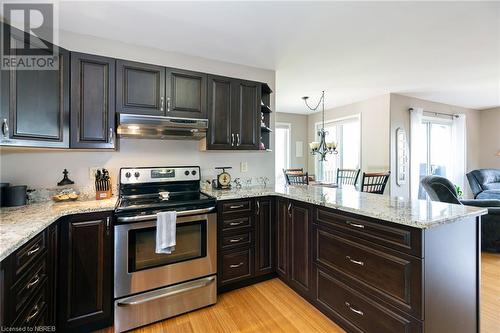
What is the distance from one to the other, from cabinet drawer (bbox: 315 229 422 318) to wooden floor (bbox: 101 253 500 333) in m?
0.50

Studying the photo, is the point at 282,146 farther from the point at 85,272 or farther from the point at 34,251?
the point at 34,251

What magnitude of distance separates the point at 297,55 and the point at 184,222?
2.22 m

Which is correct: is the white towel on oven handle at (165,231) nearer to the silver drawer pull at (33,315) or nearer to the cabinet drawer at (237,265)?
the cabinet drawer at (237,265)

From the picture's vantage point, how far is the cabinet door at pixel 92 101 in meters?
1.97

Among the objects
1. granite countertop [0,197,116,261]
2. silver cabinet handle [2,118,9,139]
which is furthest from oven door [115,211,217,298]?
silver cabinet handle [2,118,9,139]

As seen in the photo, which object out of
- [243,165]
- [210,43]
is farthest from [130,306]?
[210,43]

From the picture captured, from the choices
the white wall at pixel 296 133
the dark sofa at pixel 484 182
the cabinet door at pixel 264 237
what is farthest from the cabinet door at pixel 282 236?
the dark sofa at pixel 484 182

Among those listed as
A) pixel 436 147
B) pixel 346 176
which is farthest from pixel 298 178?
pixel 436 147

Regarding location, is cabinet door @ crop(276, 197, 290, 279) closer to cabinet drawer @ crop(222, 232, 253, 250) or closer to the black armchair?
cabinet drawer @ crop(222, 232, 253, 250)

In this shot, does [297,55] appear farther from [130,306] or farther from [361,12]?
[130,306]

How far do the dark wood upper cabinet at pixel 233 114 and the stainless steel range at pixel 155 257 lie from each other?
737 millimetres

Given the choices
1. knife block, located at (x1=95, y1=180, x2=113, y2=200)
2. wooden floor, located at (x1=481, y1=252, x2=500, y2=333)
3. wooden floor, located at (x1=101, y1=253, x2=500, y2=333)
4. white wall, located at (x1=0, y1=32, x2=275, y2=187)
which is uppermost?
white wall, located at (x1=0, y1=32, x2=275, y2=187)

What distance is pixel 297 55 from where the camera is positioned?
277 centimetres

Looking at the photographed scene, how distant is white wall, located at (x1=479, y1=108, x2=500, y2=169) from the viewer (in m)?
5.62
